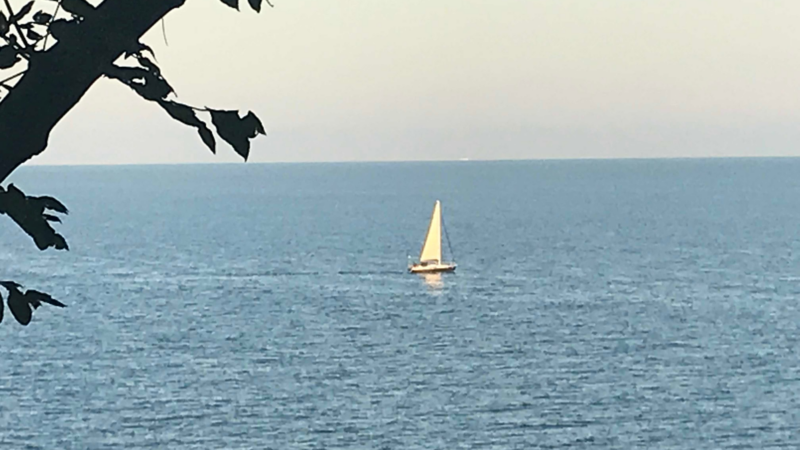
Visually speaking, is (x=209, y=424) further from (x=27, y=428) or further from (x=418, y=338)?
(x=418, y=338)

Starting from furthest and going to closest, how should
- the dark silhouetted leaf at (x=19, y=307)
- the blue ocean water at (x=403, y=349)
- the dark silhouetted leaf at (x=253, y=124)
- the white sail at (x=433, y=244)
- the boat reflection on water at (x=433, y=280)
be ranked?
the white sail at (x=433, y=244)
the boat reflection on water at (x=433, y=280)
the blue ocean water at (x=403, y=349)
the dark silhouetted leaf at (x=19, y=307)
the dark silhouetted leaf at (x=253, y=124)

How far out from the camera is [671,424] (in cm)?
4456

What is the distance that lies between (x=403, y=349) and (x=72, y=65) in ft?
180

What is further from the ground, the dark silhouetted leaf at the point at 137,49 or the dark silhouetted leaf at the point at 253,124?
the dark silhouetted leaf at the point at 137,49

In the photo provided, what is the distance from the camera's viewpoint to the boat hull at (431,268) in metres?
87.7

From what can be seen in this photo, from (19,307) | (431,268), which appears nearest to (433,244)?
(431,268)

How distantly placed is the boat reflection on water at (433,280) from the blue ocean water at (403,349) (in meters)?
0.27

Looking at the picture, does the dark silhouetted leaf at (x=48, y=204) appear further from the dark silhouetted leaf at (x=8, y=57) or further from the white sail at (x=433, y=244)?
the white sail at (x=433, y=244)

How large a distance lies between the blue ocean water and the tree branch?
3929 centimetres

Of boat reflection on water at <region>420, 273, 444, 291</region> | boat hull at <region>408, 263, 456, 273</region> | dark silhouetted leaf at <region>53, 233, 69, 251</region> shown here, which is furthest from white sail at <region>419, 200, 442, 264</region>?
dark silhouetted leaf at <region>53, 233, 69, 251</region>

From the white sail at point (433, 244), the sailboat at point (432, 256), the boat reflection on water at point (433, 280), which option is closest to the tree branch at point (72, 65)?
the boat reflection on water at point (433, 280)

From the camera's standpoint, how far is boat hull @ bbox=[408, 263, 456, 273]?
288 ft

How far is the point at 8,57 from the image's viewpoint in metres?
2.56

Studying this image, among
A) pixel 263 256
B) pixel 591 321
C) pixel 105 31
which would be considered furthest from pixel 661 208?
pixel 105 31
